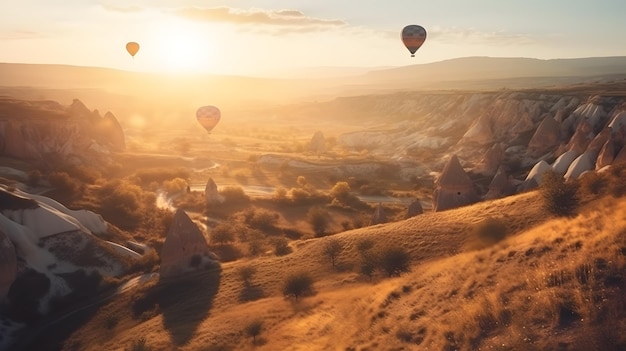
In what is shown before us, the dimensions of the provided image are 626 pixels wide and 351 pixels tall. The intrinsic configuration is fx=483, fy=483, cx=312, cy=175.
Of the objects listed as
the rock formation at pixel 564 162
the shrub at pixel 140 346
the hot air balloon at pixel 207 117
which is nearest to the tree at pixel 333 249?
the shrub at pixel 140 346

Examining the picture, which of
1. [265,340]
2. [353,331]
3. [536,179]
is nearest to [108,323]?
[265,340]

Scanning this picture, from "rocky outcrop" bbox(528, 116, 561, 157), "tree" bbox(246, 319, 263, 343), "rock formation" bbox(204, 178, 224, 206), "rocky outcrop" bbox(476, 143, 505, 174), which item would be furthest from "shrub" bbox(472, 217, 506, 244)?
"rocky outcrop" bbox(528, 116, 561, 157)

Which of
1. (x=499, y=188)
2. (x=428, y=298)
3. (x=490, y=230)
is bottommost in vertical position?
(x=499, y=188)

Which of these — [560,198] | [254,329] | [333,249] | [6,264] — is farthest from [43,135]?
[560,198]

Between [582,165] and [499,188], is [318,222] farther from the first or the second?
[582,165]

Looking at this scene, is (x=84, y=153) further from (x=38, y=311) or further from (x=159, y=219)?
(x=38, y=311)

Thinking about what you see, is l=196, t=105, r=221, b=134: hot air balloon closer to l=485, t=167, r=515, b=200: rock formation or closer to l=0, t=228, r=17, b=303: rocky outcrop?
l=0, t=228, r=17, b=303: rocky outcrop

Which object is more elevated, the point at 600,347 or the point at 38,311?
the point at 600,347
